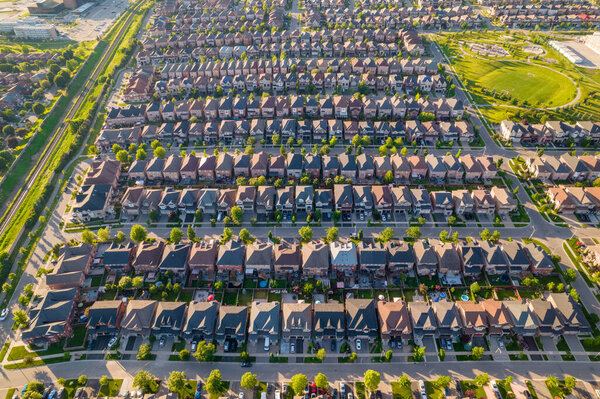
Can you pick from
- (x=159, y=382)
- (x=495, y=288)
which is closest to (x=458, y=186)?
(x=495, y=288)

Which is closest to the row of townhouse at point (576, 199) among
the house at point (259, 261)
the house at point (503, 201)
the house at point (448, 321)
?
the house at point (503, 201)

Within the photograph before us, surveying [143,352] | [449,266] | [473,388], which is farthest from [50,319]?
[449,266]

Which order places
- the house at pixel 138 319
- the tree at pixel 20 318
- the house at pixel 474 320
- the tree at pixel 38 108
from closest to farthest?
the house at pixel 474 320
the house at pixel 138 319
the tree at pixel 20 318
the tree at pixel 38 108

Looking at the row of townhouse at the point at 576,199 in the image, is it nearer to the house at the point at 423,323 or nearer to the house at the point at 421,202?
the house at the point at 421,202

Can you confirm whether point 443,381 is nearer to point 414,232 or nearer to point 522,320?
point 522,320

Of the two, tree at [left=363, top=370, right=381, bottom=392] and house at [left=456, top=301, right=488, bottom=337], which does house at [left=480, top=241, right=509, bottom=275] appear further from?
tree at [left=363, top=370, right=381, bottom=392]

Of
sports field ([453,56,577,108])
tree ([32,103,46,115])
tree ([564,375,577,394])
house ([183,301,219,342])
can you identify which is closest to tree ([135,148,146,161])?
tree ([32,103,46,115])
